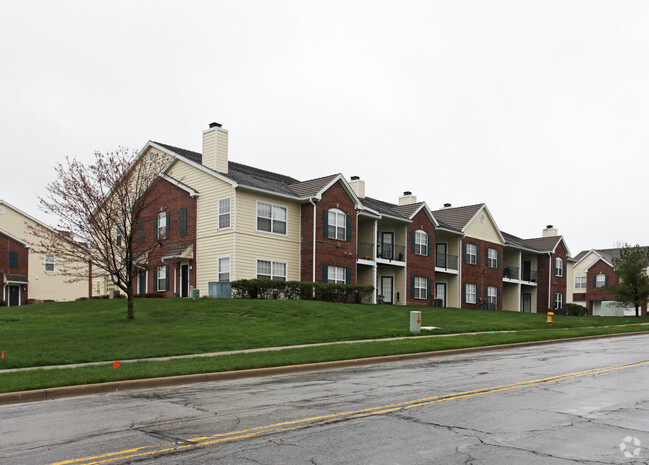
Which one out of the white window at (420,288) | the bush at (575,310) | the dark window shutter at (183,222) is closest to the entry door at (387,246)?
the white window at (420,288)

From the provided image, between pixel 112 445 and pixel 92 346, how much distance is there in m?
10.3

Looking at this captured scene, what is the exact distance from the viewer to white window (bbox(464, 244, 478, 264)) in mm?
46444

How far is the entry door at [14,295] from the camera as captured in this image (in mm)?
45375

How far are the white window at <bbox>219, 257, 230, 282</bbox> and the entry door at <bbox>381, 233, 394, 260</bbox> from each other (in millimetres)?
13071

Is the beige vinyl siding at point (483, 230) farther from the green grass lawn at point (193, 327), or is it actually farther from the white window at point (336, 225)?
the green grass lawn at point (193, 327)

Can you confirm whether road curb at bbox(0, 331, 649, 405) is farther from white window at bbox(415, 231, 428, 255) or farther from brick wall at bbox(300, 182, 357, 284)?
white window at bbox(415, 231, 428, 255)

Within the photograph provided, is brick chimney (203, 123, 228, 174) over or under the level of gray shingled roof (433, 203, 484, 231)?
over

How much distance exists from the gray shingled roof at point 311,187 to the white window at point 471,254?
16933 mm

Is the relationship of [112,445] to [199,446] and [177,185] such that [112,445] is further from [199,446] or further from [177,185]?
[177,185]

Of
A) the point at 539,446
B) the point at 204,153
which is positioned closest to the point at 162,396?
the point at 539,446

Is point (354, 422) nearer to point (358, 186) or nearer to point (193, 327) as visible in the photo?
point (193, 327)

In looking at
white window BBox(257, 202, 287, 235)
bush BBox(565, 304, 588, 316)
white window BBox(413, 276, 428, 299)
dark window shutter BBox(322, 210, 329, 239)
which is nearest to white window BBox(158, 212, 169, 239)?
white window BBox(257, 202, 287, 235)

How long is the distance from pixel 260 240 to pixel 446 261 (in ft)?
61.6

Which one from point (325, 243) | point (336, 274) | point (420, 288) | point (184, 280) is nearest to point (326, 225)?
point (325, 243)
